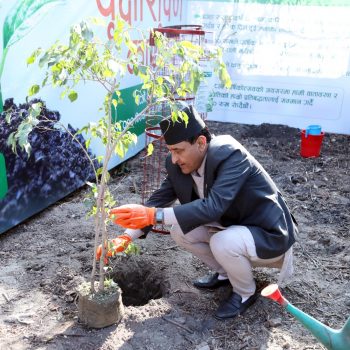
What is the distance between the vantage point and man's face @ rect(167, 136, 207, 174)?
2268 millimetres

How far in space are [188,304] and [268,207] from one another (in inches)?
28.9

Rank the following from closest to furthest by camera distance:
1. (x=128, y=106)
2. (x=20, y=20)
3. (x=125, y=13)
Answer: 1. (x=20, y=20)
2. (x=125, y=13)
3. (x=128, y=106)

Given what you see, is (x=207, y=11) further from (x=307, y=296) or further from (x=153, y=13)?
(x=307, y=296)

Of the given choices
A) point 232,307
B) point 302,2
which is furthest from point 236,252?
point 302,2

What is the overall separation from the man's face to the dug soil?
0.60 m

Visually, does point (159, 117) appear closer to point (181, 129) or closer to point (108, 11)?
point (181, 129)

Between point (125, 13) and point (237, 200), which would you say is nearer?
point (237, 200)

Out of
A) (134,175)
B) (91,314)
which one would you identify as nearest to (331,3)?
(134,175)

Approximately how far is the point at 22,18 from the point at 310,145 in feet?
11.9

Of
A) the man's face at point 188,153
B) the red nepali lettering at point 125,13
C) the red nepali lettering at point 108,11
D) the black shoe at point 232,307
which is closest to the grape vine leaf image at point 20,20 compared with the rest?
the red nepali lettering at point 108,11

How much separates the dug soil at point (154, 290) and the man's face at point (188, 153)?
0.60 metres

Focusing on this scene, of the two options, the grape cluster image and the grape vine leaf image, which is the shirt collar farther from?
the grape vine leaf image

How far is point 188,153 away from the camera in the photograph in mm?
2287

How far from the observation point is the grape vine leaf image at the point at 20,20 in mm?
2959
